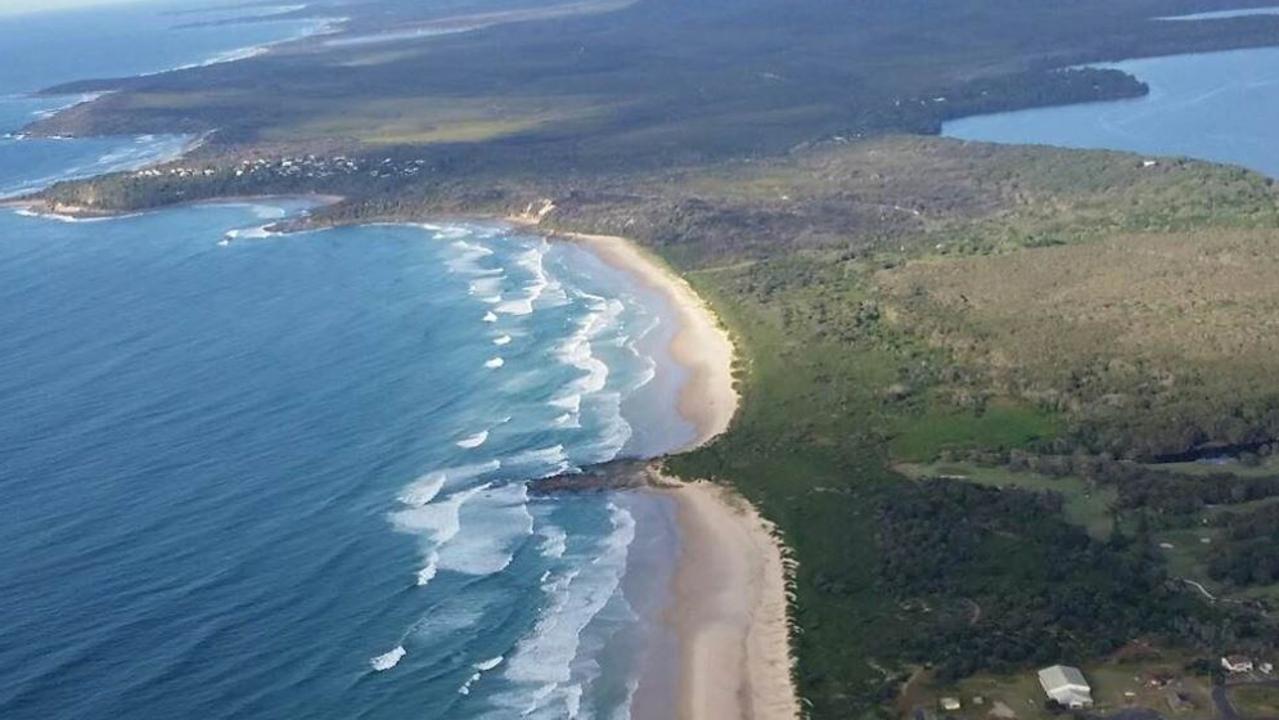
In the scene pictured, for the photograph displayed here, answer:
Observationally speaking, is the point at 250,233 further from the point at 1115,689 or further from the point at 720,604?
the point at 1115,689

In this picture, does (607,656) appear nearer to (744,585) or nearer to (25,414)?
(744,585)

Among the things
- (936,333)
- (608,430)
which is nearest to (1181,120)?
(936,333)

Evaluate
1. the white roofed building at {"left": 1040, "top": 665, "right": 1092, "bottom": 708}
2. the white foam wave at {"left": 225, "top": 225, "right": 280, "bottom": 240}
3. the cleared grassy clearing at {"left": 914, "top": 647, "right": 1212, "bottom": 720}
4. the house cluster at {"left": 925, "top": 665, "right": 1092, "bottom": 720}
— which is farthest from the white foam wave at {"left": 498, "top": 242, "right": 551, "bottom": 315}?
the white roofed building at {"left": 1040, "top": 665, "right": 1092, "bottom": 708}

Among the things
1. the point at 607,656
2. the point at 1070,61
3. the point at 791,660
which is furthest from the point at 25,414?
the point at 1070,61

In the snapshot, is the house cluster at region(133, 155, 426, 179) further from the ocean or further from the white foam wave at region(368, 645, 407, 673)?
the white foam wave at region(368, 645, 407, 673)

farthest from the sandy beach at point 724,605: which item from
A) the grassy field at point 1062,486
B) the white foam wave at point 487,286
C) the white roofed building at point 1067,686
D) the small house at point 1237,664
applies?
the white foam wave at point 487,286

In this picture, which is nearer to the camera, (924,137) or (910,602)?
(910,602)

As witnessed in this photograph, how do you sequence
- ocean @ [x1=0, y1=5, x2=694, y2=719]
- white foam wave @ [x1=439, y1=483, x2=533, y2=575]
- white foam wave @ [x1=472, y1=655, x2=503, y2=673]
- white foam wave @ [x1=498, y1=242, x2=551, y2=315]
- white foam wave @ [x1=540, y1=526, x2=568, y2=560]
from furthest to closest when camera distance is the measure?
1. white foam wave @ [x1=498, y1=242, x2=551, y2=315]
2. white foam wave @ [x1=540, y1=526, x2=568, y2=560]
3. white foam wave @ [x1=439, y1=483, x2=533, y2=575]
4. white foam wave @ [x1=472, y1=655, x2=503, y2=673]
5. ocean @ [x1=0, y1=5, x2=694, y2=719]
